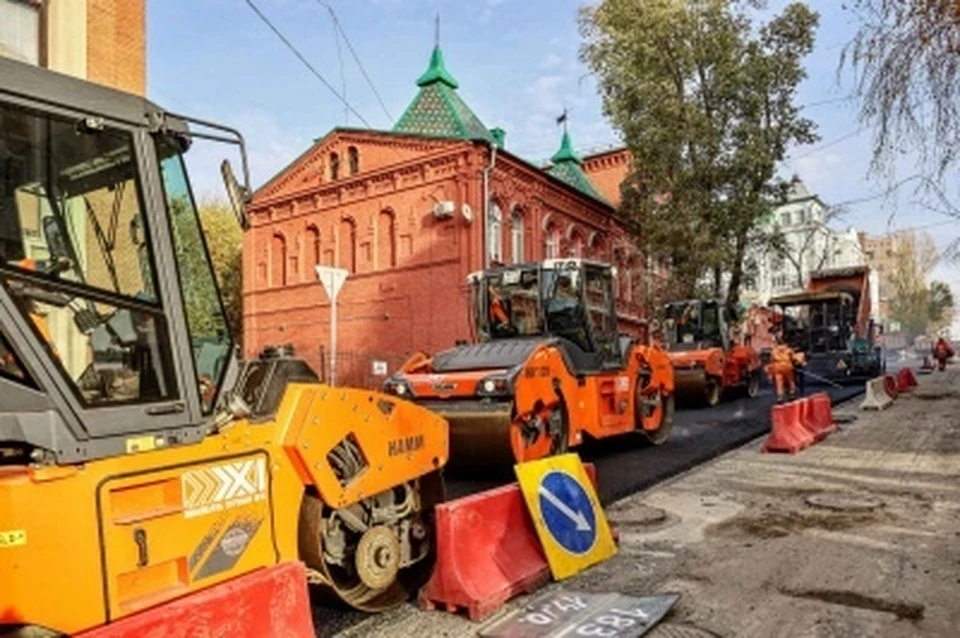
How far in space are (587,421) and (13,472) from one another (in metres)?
7.85

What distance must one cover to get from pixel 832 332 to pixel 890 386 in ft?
23.3

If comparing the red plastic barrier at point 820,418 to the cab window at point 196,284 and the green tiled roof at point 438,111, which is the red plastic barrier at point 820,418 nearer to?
the cab window at point 196,284

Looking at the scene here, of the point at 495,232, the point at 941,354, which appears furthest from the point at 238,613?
the point at 941,354

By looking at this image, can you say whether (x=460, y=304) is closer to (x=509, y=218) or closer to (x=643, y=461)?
(x=509, y=218)

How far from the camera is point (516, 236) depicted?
25.8m

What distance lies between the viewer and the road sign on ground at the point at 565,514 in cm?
525

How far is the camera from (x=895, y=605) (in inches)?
181

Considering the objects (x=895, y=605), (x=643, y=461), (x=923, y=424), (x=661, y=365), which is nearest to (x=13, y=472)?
(x=895, y=605)

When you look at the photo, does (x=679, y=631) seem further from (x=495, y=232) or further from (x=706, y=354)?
(x=495, y=232)

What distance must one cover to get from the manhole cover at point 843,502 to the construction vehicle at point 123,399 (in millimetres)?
5266

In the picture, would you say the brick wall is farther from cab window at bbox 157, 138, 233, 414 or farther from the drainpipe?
the drainpipe

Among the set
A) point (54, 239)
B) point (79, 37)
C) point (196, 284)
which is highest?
point (79, 37)

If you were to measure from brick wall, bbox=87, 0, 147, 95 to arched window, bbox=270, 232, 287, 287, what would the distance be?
15563mm

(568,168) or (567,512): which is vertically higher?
(568,168)
